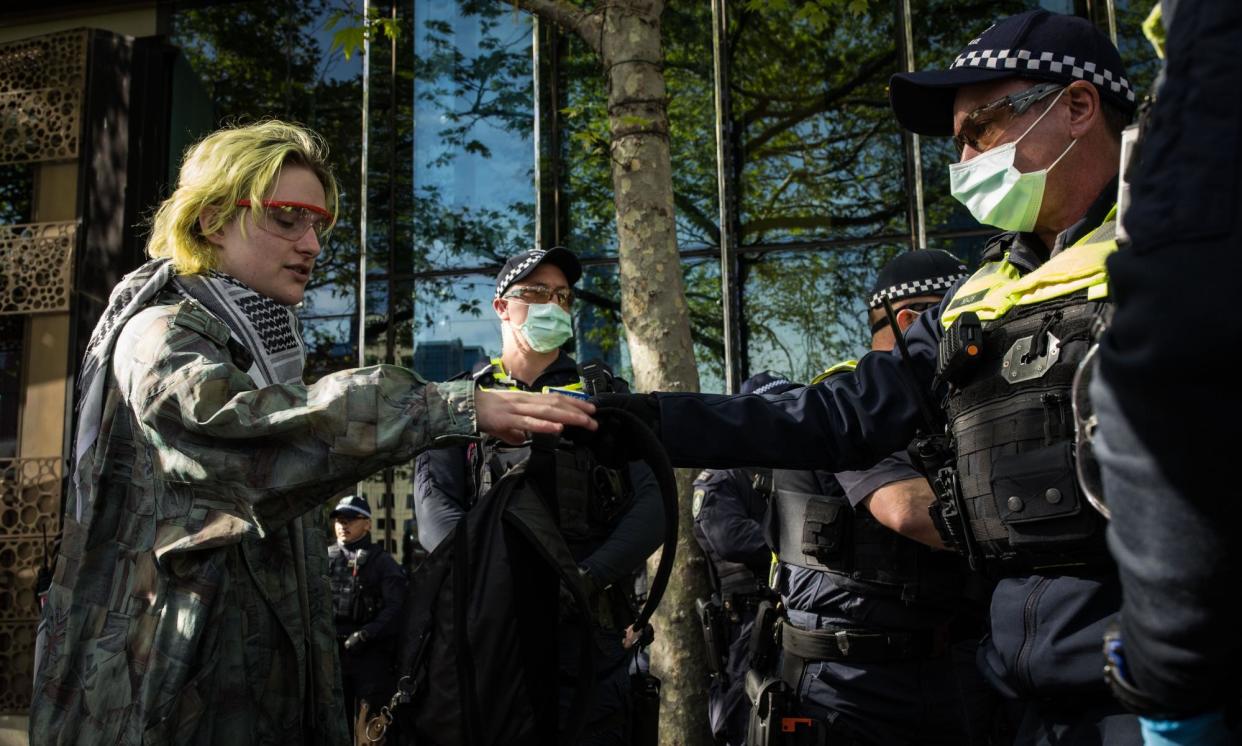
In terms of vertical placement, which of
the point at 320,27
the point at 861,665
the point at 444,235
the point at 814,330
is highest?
the point at 320,27

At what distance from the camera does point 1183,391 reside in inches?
39.3

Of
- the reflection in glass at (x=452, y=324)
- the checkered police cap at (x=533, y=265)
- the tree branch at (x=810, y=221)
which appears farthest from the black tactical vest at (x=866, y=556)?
the reflection in glass at (x=452, y=324)

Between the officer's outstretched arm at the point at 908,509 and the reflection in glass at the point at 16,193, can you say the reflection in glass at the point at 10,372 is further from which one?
the officer's outstretched arm at the point at 908,509

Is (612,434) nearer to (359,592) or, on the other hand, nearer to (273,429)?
(273,429)

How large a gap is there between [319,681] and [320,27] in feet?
30.2

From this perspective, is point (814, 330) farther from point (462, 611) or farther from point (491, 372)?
point (462, 611)

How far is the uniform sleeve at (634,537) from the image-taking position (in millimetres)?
3559

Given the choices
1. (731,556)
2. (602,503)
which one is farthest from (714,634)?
(602,503)

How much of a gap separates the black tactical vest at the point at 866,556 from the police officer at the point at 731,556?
1.36 metres

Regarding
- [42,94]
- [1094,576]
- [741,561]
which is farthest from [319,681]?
[42,94]

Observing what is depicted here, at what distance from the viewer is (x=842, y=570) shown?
336 centimetres

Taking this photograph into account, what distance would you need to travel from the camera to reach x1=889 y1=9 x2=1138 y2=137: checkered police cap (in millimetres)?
2219

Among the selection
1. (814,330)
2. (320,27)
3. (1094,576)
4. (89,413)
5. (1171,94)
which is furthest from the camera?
(320,27)

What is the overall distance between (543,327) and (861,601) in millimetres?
1690
